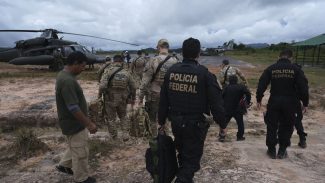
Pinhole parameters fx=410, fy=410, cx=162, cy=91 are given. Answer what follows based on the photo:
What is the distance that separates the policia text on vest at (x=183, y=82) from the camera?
4305 mm

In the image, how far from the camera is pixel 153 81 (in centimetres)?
679

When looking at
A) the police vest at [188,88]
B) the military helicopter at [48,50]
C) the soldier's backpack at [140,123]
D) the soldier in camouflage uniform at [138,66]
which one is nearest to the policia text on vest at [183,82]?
the police vest at [188,88]

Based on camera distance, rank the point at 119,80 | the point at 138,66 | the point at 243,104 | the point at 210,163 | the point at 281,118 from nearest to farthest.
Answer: the point at 210,163 < the point at 281,118 < the point at 119,80 < the point at 243,104 < the point at 138,66

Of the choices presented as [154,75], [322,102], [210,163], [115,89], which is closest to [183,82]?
[210,163]

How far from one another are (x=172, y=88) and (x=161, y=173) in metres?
0.95

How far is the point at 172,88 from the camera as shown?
4.48 metres

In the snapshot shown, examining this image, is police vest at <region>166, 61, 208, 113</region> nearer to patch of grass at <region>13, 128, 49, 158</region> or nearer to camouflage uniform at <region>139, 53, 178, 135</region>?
camouflage uniform at <region>139, 53, 178, 135</region>

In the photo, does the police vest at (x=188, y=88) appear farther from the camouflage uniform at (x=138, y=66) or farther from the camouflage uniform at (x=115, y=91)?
the camouflage uniform at (x=138, y=66)

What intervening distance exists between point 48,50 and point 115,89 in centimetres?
1731

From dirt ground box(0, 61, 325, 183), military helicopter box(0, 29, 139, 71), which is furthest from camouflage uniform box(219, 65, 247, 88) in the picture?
military helicopter box(0, 29, 139, 71)

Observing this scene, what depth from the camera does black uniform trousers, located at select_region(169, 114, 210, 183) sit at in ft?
14.3

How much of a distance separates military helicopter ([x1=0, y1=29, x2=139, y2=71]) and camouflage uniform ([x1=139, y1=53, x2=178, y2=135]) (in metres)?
16.5

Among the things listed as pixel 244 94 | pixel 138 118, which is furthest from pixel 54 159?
pixel 244 94

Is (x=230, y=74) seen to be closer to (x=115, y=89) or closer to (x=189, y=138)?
(x=115, y=89)
